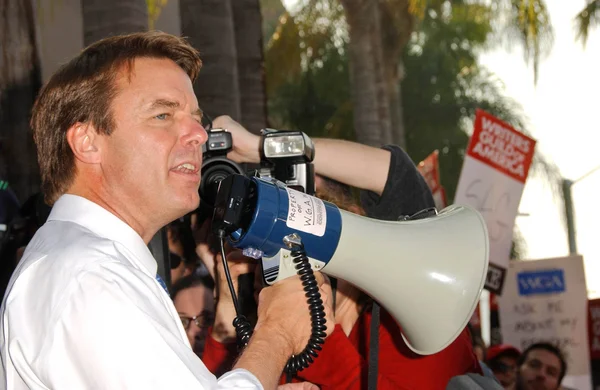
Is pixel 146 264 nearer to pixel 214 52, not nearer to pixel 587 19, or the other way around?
pixel 214 52

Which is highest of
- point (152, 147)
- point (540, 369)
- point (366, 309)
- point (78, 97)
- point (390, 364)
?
point (78, 97)

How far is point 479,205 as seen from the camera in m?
8.97

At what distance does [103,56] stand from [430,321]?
98cm

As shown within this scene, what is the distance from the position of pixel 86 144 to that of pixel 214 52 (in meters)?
4.21

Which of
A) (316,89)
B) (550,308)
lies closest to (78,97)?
(550,308)

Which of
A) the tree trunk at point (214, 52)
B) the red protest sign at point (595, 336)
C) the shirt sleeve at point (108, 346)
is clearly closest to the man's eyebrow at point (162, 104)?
the shirt sleeve at point (108, 346)

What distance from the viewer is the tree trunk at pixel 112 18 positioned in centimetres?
523

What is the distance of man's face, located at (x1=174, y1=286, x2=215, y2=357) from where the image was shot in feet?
13.2

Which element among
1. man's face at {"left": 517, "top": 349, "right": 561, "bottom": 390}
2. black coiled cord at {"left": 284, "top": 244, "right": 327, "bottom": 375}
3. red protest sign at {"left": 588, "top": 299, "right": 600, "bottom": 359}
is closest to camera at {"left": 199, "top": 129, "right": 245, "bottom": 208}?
black coiled cord at {"left": 284, "top": 244, "right": 327, "bottom": 375}

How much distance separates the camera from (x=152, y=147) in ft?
7.38

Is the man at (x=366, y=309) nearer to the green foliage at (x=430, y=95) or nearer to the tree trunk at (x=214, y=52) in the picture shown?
the tree trunk at (x=214, y=52)

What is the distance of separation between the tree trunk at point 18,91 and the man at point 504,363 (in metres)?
3.78

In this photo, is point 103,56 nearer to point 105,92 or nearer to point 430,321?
point 105,92

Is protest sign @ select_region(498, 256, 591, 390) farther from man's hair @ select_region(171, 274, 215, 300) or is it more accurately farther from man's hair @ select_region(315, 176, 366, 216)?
man's hair @ select_region(315, 176, 366, 216)
